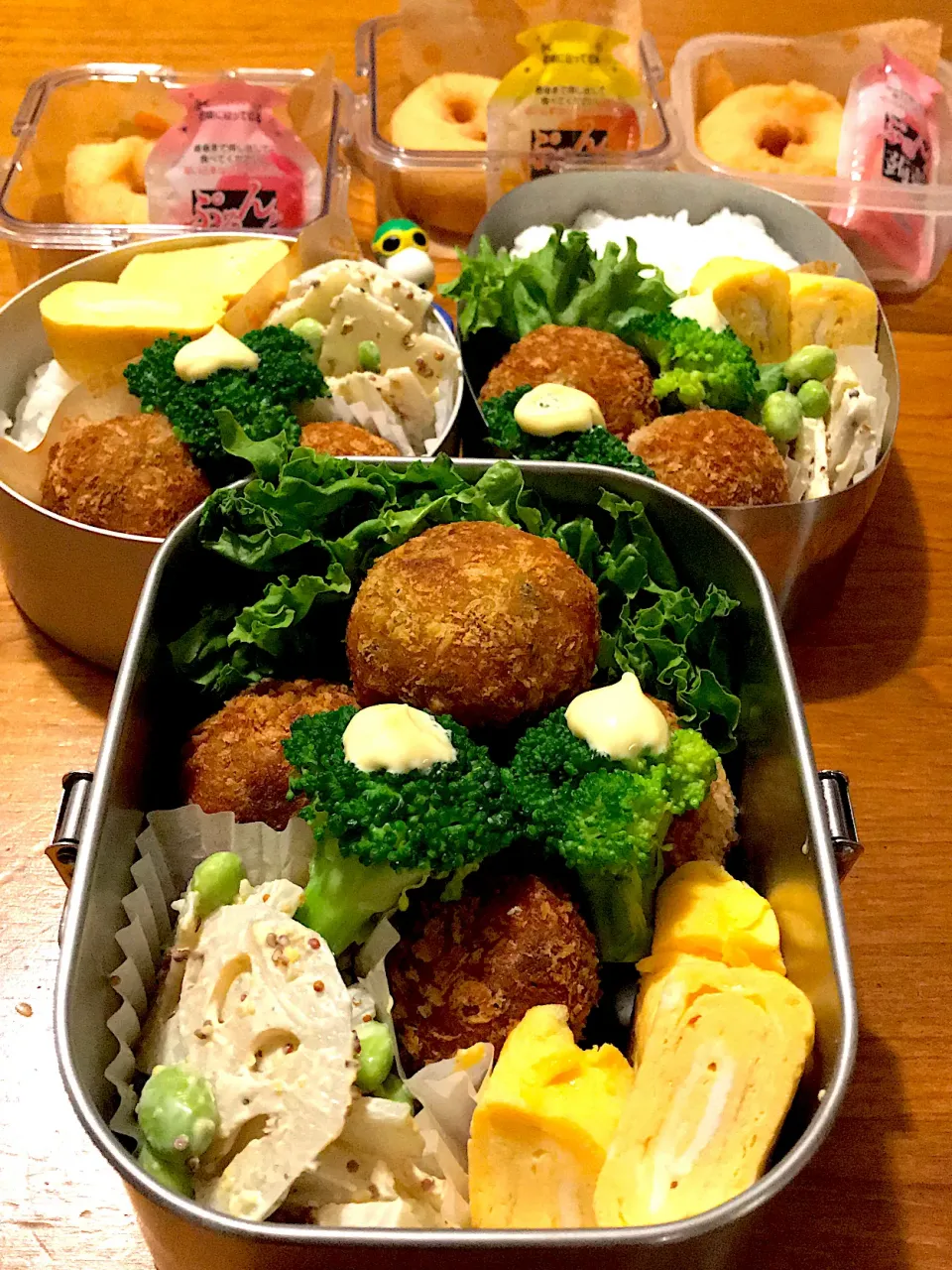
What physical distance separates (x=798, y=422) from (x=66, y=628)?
3.77ft

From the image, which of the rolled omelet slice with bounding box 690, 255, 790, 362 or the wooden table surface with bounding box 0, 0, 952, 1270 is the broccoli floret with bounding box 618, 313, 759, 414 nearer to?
the rolled omelet slice with bounding box 690, 255, 790, 362

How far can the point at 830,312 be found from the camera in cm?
177

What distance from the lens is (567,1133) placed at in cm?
77

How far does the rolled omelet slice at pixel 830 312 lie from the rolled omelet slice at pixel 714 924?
3.76 ft

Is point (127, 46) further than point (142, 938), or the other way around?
point (127, 46)

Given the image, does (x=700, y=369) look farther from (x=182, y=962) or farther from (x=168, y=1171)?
(x=168, y=1171)

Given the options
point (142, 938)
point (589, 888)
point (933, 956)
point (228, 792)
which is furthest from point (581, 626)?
point (933, 956)

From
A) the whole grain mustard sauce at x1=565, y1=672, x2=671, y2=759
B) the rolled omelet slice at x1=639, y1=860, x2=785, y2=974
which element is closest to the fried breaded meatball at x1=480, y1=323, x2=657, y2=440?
the whole grain mustard sauce at x1=565, y1=672, x2=671, y2=759

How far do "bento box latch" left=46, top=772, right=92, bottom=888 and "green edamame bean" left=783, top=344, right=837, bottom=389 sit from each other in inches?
50.4

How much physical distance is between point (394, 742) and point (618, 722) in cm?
21

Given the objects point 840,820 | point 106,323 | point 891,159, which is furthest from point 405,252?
point 840,820

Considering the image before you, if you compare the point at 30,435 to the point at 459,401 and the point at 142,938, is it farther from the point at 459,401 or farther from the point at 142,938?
the point at 142,938

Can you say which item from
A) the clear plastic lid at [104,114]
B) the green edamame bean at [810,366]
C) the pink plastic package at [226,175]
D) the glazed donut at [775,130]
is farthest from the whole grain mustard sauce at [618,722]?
the glazed donut at [775,130]

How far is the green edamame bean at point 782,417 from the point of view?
5.29 feet
